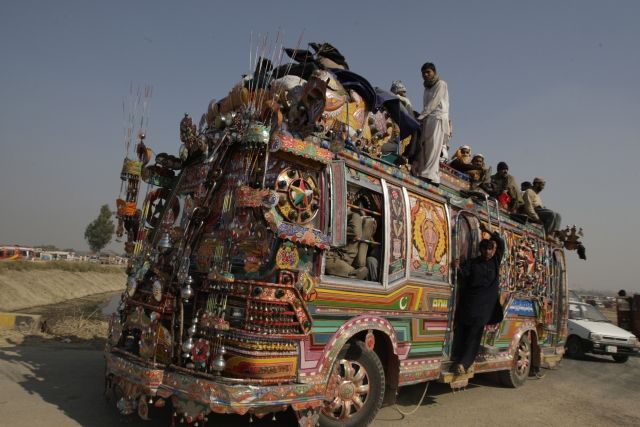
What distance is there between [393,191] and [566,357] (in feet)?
38.5

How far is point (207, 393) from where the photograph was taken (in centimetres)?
344

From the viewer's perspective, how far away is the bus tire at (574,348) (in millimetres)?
13703

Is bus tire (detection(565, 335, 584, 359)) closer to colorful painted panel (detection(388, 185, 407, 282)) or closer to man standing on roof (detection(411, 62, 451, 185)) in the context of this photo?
man standing on roof (detection(411, 62, 451, 185))

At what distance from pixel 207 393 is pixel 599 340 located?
13.4 meters

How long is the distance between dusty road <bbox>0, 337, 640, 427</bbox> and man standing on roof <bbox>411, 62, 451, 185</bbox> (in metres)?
2.99

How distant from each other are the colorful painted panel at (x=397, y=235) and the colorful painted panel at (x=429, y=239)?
0.20 meters

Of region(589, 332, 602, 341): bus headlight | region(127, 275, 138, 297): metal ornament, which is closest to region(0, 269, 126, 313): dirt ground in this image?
region(127, 275, 138, 297): metal ornament

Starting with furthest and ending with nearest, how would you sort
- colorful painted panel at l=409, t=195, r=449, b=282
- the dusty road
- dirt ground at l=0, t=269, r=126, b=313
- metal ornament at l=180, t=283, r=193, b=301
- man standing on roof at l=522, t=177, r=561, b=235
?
1. dirt ground at l=0, t=269, r=126, b=313
2. man standing on roof at l=522, t=177, r=561, b=235
3. colorful painted panel at l=409, t=195, r=449, b=282
4. the dusty road
5. metal ornament at l=180, t=283, r=193, b=301

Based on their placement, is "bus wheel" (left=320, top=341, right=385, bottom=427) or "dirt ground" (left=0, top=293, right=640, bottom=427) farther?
"dirt ground" (left=0, top=293, right=640, bottom=427)

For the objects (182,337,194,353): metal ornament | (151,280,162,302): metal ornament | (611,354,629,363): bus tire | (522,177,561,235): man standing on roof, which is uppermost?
(522,177,561,235): man standing on roof

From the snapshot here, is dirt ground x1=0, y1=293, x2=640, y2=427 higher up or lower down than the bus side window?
lower down

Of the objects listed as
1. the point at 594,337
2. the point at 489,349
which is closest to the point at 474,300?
the point at 489,349

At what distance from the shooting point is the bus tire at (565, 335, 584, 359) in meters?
13.7

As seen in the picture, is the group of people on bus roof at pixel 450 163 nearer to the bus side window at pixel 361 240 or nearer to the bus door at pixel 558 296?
the bus door at pixel 558 296
